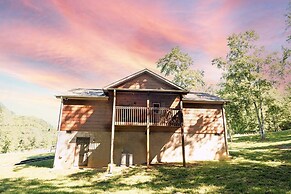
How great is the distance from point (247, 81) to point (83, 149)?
25278 millimetres

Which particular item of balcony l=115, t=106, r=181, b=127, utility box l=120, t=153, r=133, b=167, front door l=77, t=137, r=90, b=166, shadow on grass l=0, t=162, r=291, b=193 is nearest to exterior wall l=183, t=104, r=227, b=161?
balcony l=115, t=106, r=181, b=127

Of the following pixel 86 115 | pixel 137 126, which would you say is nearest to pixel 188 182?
pixel 137 126

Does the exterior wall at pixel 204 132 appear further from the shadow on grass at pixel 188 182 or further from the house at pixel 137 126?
the shadow on grass at pixel 188 182

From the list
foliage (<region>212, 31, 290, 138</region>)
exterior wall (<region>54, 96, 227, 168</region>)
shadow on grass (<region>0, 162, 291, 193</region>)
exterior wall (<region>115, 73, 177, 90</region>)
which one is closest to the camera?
shadow on grass (<region>0, 162, 291, 193</region>)

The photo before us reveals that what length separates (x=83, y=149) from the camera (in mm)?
17672

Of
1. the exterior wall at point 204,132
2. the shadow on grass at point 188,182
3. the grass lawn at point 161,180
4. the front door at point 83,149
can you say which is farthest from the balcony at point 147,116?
the shadow on grass at point 188,182

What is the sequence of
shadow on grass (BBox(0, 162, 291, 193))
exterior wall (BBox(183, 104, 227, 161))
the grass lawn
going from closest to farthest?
shadow on grass (BBox(0, 162, 291, 193)) < the grass lawn < exterior wall (BBox(183, 104, 227, 161))

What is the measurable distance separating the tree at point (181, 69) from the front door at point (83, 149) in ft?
75.3

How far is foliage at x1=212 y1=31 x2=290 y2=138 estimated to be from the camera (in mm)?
30672

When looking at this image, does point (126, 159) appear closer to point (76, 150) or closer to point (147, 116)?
point (147, 116)

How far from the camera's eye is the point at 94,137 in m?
17.9

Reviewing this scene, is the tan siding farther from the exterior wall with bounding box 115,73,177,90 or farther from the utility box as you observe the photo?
the utility box

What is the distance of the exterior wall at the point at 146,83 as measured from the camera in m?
18.8

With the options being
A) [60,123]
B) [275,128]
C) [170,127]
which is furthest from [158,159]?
[275,128]
